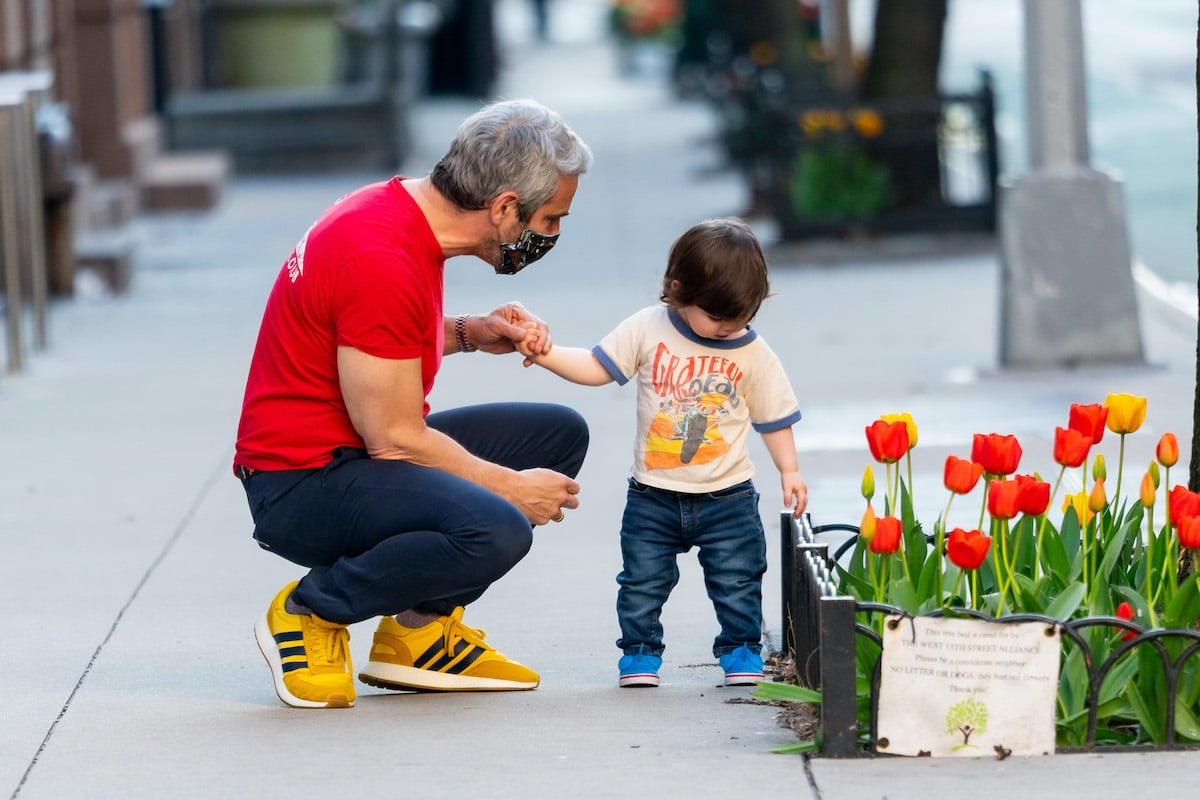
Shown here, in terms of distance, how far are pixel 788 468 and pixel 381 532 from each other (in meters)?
0.93

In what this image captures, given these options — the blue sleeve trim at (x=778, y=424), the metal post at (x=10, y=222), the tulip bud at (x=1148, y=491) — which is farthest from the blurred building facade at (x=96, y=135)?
the tulip bud at (x=1148, y=491)

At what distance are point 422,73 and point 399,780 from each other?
83.7ft

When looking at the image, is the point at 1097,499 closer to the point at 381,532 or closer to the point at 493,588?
the point at 381,532

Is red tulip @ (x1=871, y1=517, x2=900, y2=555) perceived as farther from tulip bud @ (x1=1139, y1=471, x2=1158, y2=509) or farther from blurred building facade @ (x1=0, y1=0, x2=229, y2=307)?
blurred building facade @ (x1=0, y1=0, x2=229, y2=307)

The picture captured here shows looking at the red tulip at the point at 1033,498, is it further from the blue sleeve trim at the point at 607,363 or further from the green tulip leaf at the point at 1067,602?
the blue sleeve trim at the point at 607,363

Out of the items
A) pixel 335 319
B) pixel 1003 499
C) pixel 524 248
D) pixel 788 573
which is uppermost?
pixel 524 248

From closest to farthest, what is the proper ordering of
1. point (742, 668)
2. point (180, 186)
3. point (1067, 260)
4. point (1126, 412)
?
1. point (1126, 412)
2. point (742, 668)
3. point (1067, 260)
4. point (180, 186)

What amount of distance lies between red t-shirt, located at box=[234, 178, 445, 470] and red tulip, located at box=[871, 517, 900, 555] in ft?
3.56

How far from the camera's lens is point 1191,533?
3.69m

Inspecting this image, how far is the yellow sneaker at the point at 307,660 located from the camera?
4.25 m

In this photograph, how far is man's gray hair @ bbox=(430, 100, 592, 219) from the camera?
162 inches

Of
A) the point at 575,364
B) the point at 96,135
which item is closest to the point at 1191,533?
the point at 575,364

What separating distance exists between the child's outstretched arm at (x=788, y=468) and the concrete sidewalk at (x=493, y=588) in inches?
18.4

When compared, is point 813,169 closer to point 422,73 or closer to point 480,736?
point 480,736
